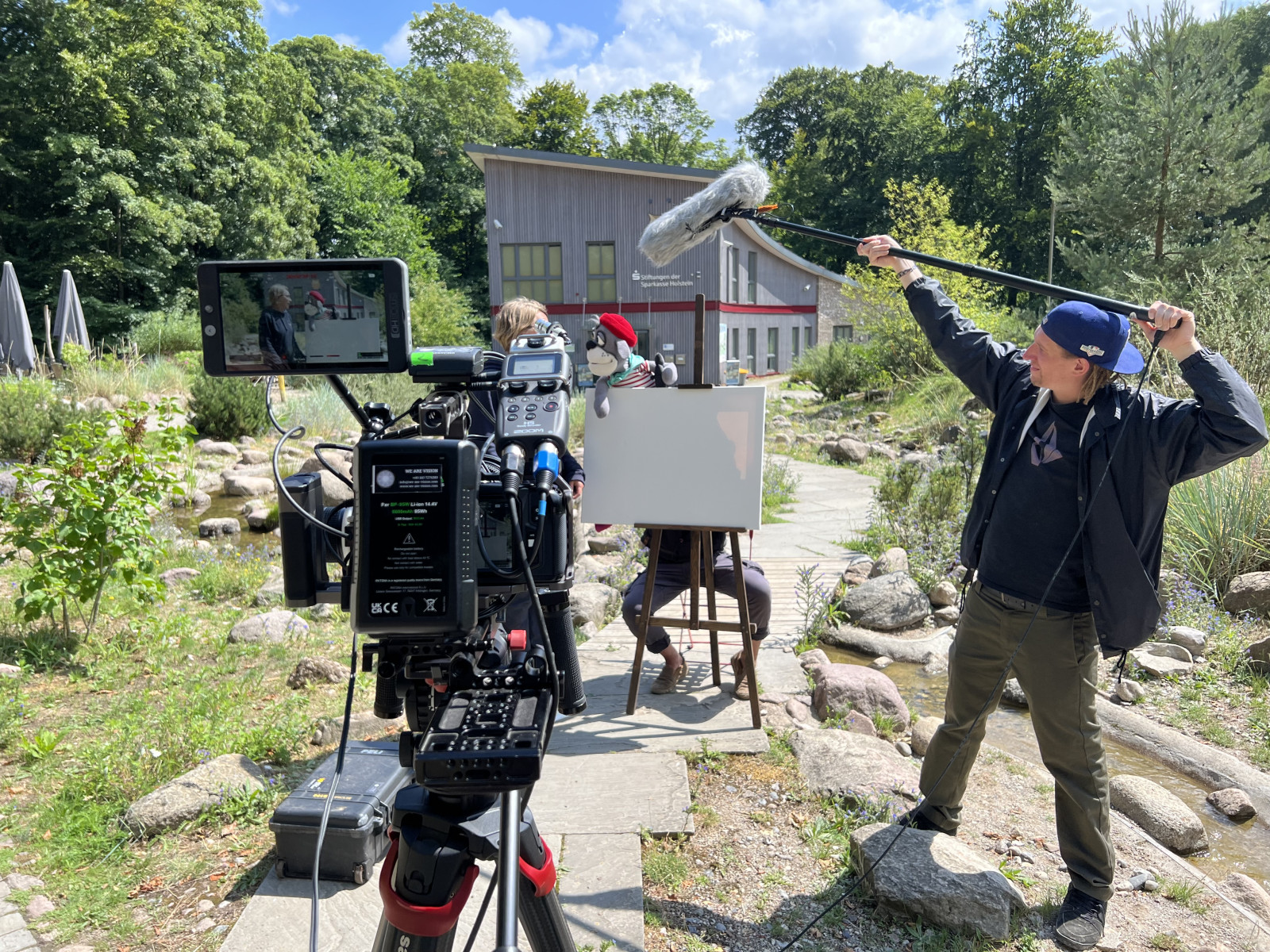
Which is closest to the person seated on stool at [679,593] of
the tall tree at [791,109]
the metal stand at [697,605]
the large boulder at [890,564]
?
the metal stand at [697,605]

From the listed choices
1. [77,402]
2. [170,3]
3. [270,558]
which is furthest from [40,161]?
[270,558]

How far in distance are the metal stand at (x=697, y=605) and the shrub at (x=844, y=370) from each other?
15557mm

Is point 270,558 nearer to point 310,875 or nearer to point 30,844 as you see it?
point 30,844

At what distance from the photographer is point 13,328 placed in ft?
44.9

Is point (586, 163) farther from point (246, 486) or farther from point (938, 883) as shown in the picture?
point (938, 883)

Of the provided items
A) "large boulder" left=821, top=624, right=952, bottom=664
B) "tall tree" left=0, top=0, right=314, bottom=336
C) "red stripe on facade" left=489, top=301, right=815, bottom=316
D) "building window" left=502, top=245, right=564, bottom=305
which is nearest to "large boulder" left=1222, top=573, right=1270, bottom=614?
"large boulder" left=821, top=624, right=952, bottom=664

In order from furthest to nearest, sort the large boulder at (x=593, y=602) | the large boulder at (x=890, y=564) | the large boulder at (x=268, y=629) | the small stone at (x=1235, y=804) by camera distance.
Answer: the large boulder at (x=890, y=564) < the large boulder at (x=593, y=602) < the large boulder at (x=268, y=629) < the small stone at (x=1235, y=804)

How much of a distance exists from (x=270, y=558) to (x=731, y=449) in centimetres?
483

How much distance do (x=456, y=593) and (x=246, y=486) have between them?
9321 mm

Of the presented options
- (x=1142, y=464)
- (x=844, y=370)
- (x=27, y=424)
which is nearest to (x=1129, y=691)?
(x=1142, y=464)

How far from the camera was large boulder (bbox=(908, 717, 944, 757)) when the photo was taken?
12.2ft

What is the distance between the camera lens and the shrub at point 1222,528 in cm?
532

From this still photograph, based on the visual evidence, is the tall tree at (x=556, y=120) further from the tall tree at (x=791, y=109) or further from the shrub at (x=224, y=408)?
the shrub at (x=224, y=408)

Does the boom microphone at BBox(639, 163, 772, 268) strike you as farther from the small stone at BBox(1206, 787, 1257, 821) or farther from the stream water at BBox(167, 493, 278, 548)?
the stream water at BBox(167, 493, 278, 548)
